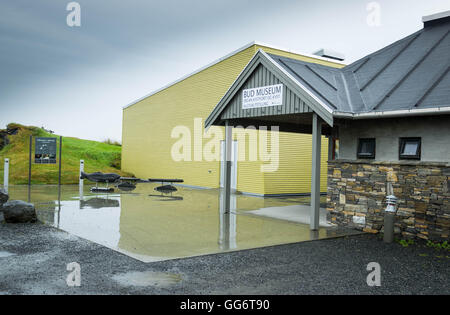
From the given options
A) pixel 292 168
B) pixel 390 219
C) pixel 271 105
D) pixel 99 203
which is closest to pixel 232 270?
pixel 390 219

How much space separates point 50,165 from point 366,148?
23936mm

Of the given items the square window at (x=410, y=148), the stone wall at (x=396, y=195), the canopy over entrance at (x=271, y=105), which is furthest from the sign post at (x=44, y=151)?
the square window at (x=410, y=148)

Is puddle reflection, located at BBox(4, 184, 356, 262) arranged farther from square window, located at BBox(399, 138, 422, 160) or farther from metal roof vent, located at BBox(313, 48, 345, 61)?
metal roof vent, located at BBox(313, 48, 345, 61)

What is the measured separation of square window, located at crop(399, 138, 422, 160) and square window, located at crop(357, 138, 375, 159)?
28.9 inches

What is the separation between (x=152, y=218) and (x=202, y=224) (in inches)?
62.2

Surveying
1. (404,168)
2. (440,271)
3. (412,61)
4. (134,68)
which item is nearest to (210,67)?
(134,68)

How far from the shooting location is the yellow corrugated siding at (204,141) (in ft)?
57.7

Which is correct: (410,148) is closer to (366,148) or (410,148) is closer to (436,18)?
(366,148)

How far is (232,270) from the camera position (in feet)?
20.0

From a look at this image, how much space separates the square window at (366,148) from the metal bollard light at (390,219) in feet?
5.21

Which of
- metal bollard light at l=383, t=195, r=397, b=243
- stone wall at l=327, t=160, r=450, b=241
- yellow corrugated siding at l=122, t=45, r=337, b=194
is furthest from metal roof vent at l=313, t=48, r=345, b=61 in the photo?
metal bollard light at l=383, t=195, r=397, b=243

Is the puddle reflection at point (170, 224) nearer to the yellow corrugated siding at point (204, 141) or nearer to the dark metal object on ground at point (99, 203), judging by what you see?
the dark metal object on ground at point (99, 203)

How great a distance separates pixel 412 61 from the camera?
10281mm
